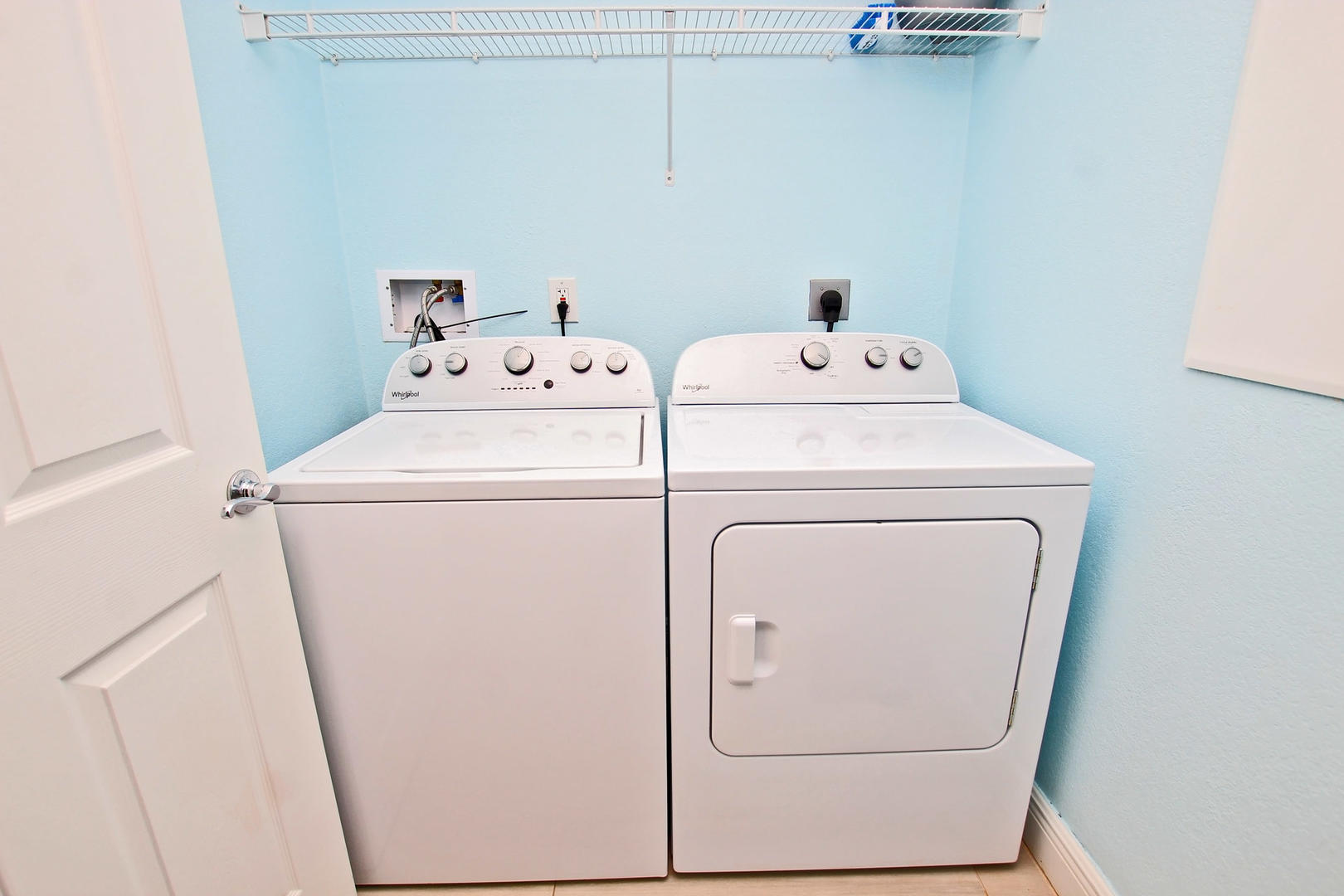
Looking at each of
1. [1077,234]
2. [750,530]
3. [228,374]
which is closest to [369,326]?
[228,374]

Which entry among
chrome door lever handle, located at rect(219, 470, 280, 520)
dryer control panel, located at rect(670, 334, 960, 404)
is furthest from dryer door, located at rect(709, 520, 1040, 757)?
chrome door lever handle, located at rect(219, 470, 280, 520)

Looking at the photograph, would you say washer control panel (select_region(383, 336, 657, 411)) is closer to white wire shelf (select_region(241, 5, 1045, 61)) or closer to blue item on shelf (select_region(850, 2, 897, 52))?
white wire shelf (select_region(241, 5, 1045, 61))

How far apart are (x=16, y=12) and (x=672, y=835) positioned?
1.49m

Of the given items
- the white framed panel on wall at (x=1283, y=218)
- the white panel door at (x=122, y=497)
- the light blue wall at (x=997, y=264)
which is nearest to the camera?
the white panel door at (x=122, y=497)

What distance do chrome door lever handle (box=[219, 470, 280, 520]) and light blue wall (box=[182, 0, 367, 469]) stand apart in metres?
0.40

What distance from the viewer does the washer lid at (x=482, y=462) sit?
0.95 m

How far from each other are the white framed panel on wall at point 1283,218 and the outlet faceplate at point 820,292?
832mm

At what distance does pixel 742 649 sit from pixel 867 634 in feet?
0.73

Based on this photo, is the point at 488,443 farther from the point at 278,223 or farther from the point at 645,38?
the point at 645,38

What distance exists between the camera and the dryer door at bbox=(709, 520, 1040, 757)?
1000 mm

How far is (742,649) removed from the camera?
3.40 ft

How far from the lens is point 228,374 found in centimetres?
83

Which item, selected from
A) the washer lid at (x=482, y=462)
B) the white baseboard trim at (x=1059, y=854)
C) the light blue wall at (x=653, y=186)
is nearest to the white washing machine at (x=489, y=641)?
the washer lid at (x=482, y=462)

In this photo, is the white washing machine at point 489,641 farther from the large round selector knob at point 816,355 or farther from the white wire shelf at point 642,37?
the white wire shelf at point 642,37
